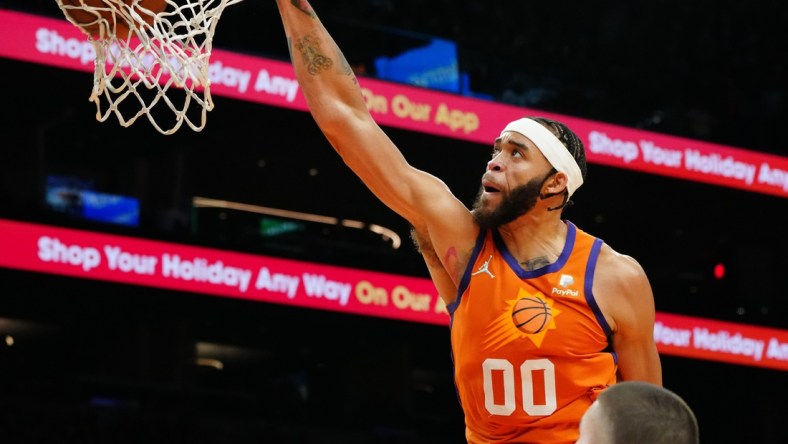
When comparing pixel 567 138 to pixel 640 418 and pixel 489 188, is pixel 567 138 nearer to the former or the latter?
pixel 489 188

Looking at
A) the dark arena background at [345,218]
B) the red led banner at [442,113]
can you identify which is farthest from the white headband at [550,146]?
the dark arena background at [345,218]

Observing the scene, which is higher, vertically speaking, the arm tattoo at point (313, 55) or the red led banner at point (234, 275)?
the arm tattoo at point (313, 55)

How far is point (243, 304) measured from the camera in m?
10.7

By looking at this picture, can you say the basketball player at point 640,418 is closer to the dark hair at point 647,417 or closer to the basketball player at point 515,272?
the dark hair at point 647,417

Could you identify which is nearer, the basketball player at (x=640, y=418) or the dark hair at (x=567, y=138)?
the basketball player at (x=640, y=418)

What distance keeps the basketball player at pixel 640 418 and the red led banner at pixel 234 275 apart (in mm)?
8431

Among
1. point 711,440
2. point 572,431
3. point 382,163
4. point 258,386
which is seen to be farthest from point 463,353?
point 711,440

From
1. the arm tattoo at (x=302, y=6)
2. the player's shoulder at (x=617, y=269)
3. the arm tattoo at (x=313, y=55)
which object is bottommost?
the player's shoulder at (x=617, y=269)

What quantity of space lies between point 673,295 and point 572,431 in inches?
425

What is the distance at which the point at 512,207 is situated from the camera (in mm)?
3102

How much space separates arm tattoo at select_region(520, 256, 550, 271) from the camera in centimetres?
306

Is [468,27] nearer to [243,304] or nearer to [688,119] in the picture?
[688,119]

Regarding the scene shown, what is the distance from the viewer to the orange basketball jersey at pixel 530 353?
2.93 m

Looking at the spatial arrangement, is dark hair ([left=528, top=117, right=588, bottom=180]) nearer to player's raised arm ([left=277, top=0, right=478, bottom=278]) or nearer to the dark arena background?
player's raised arm ([left=277, top=0, right=478, bottom=278])
